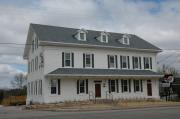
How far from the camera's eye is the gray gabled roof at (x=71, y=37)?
3844 cm

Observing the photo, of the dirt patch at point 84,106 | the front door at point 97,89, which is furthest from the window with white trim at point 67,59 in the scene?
the dirt patch at point 84,106

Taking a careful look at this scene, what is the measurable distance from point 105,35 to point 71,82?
8675 mm

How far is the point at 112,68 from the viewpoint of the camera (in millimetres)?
41594

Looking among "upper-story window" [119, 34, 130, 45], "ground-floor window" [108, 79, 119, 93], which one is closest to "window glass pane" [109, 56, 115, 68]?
"ground-floor window" [108, 79, 119, 93]

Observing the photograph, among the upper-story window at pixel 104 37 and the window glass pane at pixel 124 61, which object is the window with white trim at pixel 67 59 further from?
the window glass pane at pixel 124 61

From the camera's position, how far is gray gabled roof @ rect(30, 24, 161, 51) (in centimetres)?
3844

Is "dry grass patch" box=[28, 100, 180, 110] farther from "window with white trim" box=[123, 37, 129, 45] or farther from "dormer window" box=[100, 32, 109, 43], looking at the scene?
"window with white trim" box=[123, 37, 129, 45]

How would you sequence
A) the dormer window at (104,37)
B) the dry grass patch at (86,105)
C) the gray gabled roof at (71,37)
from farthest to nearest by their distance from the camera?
the dormer window at (104,37), the gray gabled roof at (71,37), the dry grass patch at (86,105)

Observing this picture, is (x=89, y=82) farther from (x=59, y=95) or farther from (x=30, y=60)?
(x=30, y=60)

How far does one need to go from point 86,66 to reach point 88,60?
840 mm

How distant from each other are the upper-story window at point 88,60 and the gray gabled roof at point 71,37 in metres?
1.58

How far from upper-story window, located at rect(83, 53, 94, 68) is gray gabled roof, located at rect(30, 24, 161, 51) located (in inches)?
62.1

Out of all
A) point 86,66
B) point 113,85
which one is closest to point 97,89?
point 113,85

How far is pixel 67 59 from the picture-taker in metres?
38.3
